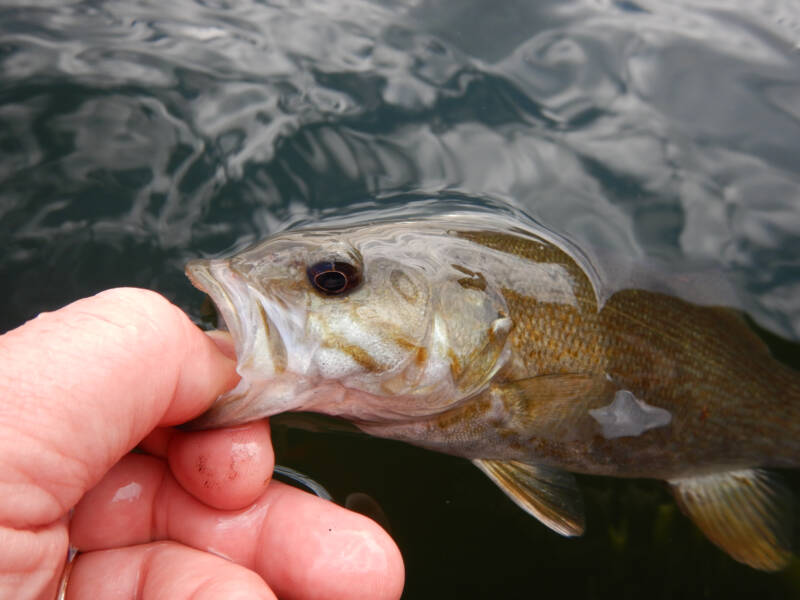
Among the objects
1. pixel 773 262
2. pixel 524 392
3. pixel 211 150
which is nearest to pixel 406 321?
pixel 524 392

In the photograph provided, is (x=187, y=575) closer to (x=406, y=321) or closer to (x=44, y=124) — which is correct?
(x=406, y=321)

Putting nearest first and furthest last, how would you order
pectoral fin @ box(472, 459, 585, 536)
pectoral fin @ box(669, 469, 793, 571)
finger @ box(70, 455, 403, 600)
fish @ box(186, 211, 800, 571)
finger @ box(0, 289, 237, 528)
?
finger @ box(0, 289, 237, 528) → finger @ box(70, 455, 403, 600) → fish @ box(186, 211, 800, 571) → pectoral fin @ box(472, 459, 585, 536) → pectoral fin @ box(669, 469, 793, 571)

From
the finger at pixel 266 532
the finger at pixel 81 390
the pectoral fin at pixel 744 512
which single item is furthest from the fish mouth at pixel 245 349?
the pectoral fin at pixel 744 512

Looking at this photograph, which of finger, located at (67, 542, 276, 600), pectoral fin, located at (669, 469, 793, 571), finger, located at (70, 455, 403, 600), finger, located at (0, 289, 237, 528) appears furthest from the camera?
pectoral fin, located at (669, 469, 793, 571)

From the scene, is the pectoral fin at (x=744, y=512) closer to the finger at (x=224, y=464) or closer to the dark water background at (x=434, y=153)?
the dark water background at (x=434, y=153)

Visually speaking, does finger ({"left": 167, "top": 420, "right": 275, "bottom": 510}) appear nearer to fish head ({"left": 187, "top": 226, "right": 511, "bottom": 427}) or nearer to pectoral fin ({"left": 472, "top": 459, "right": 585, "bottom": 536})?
fish head ({"left": 187, "top": 226, "right": 511, "bottom": 427})

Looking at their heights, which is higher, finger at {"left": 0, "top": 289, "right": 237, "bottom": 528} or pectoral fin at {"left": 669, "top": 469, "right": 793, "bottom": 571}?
finger at {"left": 0, "top": 289, "right": 237, "bottom": 528}

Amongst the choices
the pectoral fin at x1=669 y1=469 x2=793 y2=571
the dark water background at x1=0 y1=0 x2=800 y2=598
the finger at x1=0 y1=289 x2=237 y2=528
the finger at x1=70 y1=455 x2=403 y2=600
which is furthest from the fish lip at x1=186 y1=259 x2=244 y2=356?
the pectoral fin at x1=669 y1=469 x2=793 y2=571

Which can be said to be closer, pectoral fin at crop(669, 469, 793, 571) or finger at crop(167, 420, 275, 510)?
finger at crop(167, 420, 275, 510)
